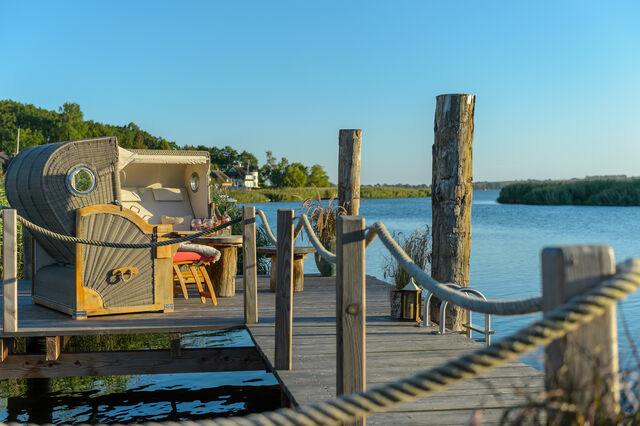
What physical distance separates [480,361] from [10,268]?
5139 mm

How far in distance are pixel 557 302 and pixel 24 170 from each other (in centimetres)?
655

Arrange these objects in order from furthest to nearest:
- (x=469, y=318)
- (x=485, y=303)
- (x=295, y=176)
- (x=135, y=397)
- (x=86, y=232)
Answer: (x=295, y=176) < (x=135, y=397) < (x=86, y=232) < (x=469, y=318) < (x=485, y=303)

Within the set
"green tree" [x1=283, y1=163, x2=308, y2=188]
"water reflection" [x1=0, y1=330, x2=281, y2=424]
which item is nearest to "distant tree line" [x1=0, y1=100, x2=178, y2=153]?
"green tree" [x1=283, y1=163, x2=308, y2=188]

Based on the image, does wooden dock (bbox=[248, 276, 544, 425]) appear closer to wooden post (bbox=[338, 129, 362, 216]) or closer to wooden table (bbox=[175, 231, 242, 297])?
wooden table (bbox=[175, 231, 242, 297])

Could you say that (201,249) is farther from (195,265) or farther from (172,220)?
(172,220)

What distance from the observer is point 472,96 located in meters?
6.68

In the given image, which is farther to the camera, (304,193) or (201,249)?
(304,193)

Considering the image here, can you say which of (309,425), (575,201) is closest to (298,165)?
(575,201)

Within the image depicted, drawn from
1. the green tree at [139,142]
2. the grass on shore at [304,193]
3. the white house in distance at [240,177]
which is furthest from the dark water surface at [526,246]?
the green tree at [139,142]

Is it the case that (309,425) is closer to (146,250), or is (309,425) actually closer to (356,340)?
(356,340)

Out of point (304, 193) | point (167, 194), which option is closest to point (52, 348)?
point (167, 194)

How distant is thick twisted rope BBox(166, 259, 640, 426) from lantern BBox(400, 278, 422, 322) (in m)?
4.70

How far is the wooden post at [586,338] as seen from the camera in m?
1.62

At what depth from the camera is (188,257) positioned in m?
7.62
